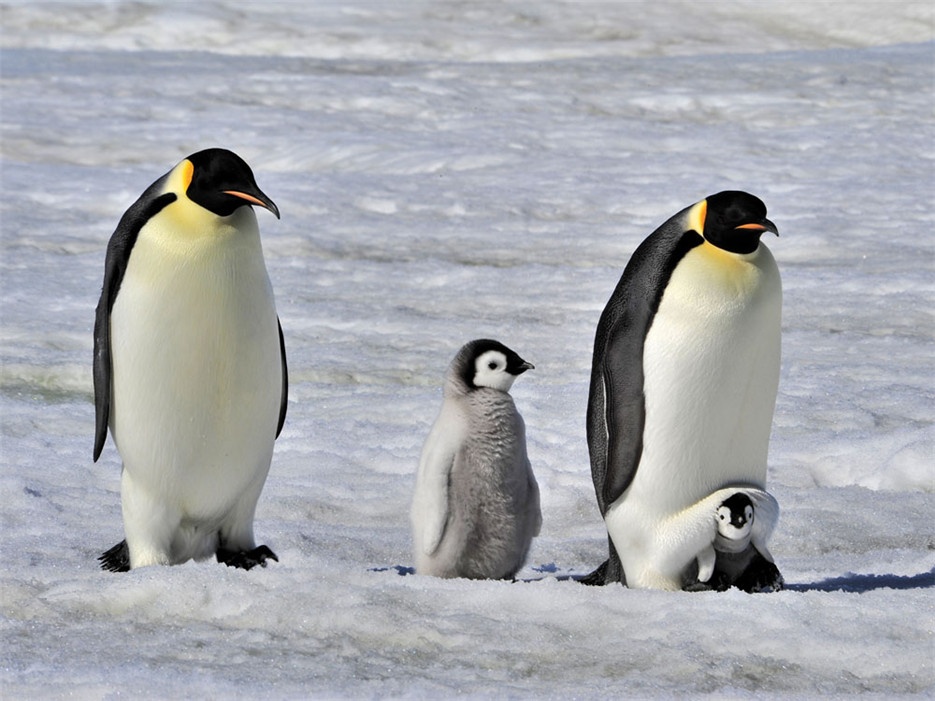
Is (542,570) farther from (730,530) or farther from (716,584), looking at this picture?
(730,530)

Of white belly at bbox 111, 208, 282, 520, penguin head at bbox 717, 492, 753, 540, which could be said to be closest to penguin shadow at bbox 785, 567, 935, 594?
penguin head at bbox 717, 492, 753, 540

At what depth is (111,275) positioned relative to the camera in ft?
13.3

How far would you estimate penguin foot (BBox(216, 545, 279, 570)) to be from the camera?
4.14m

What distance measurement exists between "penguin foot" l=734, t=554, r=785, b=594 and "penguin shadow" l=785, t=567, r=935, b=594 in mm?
113

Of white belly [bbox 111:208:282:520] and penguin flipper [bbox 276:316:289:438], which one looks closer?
white belly [bbox 111:208:282:520]

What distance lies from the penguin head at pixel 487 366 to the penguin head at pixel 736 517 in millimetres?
671

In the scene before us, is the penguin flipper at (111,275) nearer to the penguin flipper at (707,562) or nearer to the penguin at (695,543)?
the penguin at (695,543)

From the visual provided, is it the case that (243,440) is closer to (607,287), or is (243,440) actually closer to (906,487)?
(906,487)

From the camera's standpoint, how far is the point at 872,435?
5.67m

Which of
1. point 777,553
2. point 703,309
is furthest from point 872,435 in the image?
point 703,309

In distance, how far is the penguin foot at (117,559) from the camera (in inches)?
163

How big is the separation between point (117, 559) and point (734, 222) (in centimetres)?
193

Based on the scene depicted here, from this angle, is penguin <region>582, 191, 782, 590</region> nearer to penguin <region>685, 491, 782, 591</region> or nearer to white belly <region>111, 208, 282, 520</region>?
penguin <region>685, 491, 782, 591</region>

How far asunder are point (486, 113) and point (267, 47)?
4.70m
